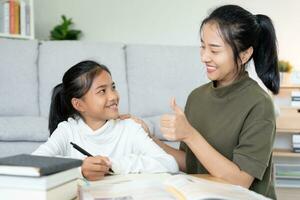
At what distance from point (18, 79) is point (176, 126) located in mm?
2199

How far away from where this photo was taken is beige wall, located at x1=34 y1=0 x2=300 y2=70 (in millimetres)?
3473

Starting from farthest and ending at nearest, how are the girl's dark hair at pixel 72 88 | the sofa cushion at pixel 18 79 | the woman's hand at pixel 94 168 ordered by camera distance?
1. the sofa cushion at pixel 18 79
2. the girl's dark hair at pixel 72 88
3. the woman's hand at pixel 94 168

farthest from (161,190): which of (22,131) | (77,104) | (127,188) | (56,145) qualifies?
(22,131)

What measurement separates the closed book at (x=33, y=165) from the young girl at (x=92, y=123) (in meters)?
0.44

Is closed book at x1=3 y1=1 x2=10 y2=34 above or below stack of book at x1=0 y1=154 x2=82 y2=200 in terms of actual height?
above

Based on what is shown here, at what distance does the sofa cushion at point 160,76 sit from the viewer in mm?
2918

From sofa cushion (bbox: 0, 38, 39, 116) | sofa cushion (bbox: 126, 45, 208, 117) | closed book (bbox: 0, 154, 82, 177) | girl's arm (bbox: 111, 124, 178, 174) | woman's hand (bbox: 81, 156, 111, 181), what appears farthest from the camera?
sofa cushion (bbox: 126, 45, 208, 117)

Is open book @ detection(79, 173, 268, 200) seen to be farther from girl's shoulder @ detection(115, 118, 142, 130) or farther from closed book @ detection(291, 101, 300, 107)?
closed book @ detection(291, 101, 300, 107)

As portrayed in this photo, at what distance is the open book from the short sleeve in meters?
0.23

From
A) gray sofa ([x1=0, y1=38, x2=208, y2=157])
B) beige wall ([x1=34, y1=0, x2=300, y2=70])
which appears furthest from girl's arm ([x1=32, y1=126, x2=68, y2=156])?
beige wall ([x1=34, y1=0, x2=300, y2=70])

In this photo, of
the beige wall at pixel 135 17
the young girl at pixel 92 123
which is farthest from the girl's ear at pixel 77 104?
the beige wall at pixel 135 17

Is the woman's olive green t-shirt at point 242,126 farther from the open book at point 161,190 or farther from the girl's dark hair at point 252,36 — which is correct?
the open book at point 161,190

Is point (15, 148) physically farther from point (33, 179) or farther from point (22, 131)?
point (33, 179)

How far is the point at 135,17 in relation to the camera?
3.53 metres
